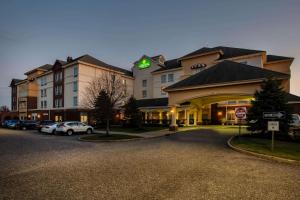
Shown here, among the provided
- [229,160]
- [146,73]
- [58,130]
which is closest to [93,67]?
[146,73]

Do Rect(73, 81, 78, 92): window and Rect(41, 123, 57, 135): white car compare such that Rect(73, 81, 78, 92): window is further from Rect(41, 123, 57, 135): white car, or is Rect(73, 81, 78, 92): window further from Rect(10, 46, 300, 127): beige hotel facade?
Rect(41, 123, 57, 135): white car

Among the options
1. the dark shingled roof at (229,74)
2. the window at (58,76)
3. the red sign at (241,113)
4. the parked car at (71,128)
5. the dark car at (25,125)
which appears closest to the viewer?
the red sign at (241,113)

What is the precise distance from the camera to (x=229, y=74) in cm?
2061

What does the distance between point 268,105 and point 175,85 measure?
443 inches

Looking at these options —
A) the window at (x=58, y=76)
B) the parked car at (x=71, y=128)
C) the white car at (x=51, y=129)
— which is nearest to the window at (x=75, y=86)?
the window at (x=58, y=76)

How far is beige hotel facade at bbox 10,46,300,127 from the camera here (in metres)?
20.7

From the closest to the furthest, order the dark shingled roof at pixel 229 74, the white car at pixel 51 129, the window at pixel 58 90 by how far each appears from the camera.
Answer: the dark shingled roof at pixel 229 74, the white car at pixel 51 129, the window at pixel 58 90

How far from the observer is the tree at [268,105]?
48.6ft

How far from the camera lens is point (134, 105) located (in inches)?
1099

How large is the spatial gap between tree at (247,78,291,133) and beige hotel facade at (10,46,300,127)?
79.7 inches

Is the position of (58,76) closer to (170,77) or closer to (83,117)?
(83,117)

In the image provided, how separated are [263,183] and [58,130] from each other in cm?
2103

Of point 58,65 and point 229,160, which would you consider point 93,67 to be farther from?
point 229,160

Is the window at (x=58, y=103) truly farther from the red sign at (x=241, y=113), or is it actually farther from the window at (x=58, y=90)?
the red sign at (x=241, y=113)
